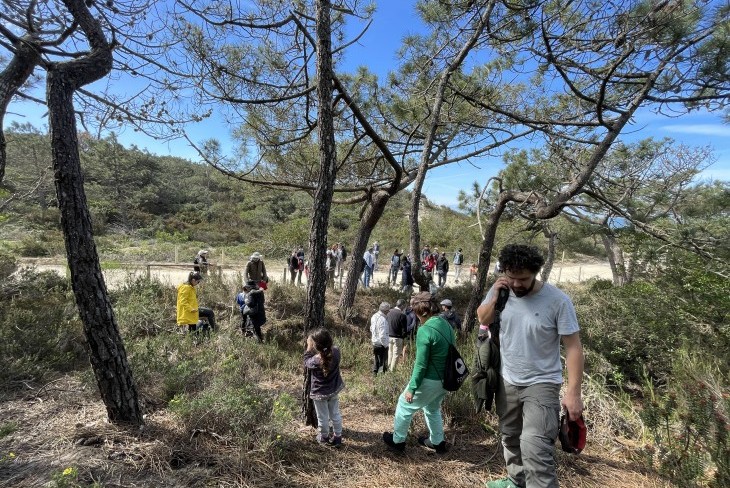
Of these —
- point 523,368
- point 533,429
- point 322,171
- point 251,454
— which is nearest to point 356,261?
point 322,171

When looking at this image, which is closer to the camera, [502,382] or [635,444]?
[502,382]

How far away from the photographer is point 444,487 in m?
2.62

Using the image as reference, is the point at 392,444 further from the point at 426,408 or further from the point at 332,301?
the point at 332,301

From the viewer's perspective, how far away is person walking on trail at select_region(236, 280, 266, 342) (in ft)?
20.3

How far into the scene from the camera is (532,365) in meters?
2.22

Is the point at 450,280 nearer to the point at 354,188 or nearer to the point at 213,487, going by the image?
the point at 354,188

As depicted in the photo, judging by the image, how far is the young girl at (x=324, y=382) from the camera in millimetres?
3020

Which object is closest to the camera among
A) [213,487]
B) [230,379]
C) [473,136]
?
[213,487]

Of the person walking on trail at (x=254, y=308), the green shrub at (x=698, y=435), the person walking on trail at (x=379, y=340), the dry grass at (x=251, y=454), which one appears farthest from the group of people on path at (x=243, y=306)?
the green shrub at (x=698, y=435)

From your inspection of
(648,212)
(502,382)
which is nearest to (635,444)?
(502,382)

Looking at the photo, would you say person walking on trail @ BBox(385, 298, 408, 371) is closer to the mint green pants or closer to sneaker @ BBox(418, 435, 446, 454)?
sneaker @ BBox(418, 435, 446, 454)

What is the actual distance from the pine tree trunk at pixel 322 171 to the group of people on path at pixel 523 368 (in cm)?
46

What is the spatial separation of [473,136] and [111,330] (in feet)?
20.7

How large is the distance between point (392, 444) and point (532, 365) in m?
1.44
